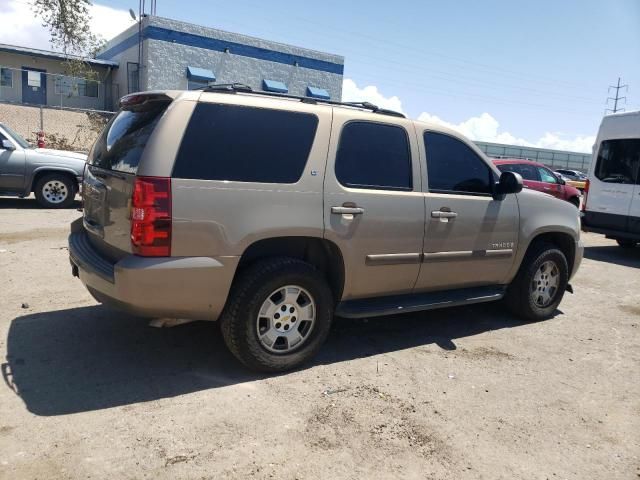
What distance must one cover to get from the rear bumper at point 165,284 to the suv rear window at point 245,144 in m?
0.57

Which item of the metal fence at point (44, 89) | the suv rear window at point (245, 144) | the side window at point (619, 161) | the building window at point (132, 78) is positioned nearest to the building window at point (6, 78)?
the metal fence at point (44, 89)

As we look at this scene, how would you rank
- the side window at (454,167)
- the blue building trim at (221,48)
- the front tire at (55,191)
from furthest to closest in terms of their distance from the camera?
the blue building trim at (221,48) < the front tire at (55,191) < the side window at (454,167)

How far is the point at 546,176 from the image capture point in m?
14.7

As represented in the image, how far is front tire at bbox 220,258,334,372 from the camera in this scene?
12.1 feet

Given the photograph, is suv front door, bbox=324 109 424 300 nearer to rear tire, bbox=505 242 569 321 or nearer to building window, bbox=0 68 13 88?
rear tire, bbox=505 242 569 321

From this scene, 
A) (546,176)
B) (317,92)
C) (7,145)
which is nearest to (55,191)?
(7,145)

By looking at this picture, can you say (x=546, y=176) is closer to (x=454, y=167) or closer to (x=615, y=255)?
(x=615, y=255)

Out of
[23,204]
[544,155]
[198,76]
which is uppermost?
[198,76]

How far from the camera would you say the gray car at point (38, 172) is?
34.3ft

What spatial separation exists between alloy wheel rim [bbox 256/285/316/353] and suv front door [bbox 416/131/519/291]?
1145 millimetres

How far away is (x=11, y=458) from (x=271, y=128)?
251cm

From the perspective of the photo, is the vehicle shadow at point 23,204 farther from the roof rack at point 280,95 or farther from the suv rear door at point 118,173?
the roof rack at point 280,95

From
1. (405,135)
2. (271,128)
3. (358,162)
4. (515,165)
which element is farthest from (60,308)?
(515,165)

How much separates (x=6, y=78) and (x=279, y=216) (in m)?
33.3
